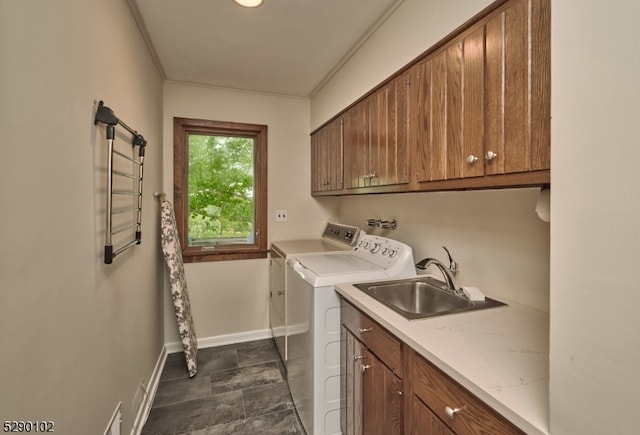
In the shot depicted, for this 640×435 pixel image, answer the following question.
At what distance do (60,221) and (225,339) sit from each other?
234 cm

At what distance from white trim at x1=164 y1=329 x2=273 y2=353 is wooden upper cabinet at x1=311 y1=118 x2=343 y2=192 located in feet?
5.20

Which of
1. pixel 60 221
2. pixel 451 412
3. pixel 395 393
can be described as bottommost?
pixel 395 393

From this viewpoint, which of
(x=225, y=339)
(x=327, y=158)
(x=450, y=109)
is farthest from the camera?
(x=225, y=339)

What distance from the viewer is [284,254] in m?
2.36

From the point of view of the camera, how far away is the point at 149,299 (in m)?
2.14

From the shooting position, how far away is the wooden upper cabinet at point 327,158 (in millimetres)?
2395

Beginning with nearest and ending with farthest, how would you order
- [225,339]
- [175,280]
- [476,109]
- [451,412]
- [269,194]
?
[451,412] < [476,109] < [175,280] < [225,339] < [269,194]

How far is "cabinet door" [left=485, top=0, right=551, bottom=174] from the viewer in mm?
876

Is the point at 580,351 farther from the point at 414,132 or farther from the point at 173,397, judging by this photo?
the point at 173,397

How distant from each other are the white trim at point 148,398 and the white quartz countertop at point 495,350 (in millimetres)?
1534

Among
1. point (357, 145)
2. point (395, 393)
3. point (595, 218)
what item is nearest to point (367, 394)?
point (395, 393)

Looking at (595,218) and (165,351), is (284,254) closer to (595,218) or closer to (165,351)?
(165,351)

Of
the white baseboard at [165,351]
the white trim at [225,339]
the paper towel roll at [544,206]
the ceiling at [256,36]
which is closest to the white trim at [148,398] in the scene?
the white baseboard at [165,351]

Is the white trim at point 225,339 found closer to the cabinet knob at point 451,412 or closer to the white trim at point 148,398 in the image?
the white trim at point 148,398
